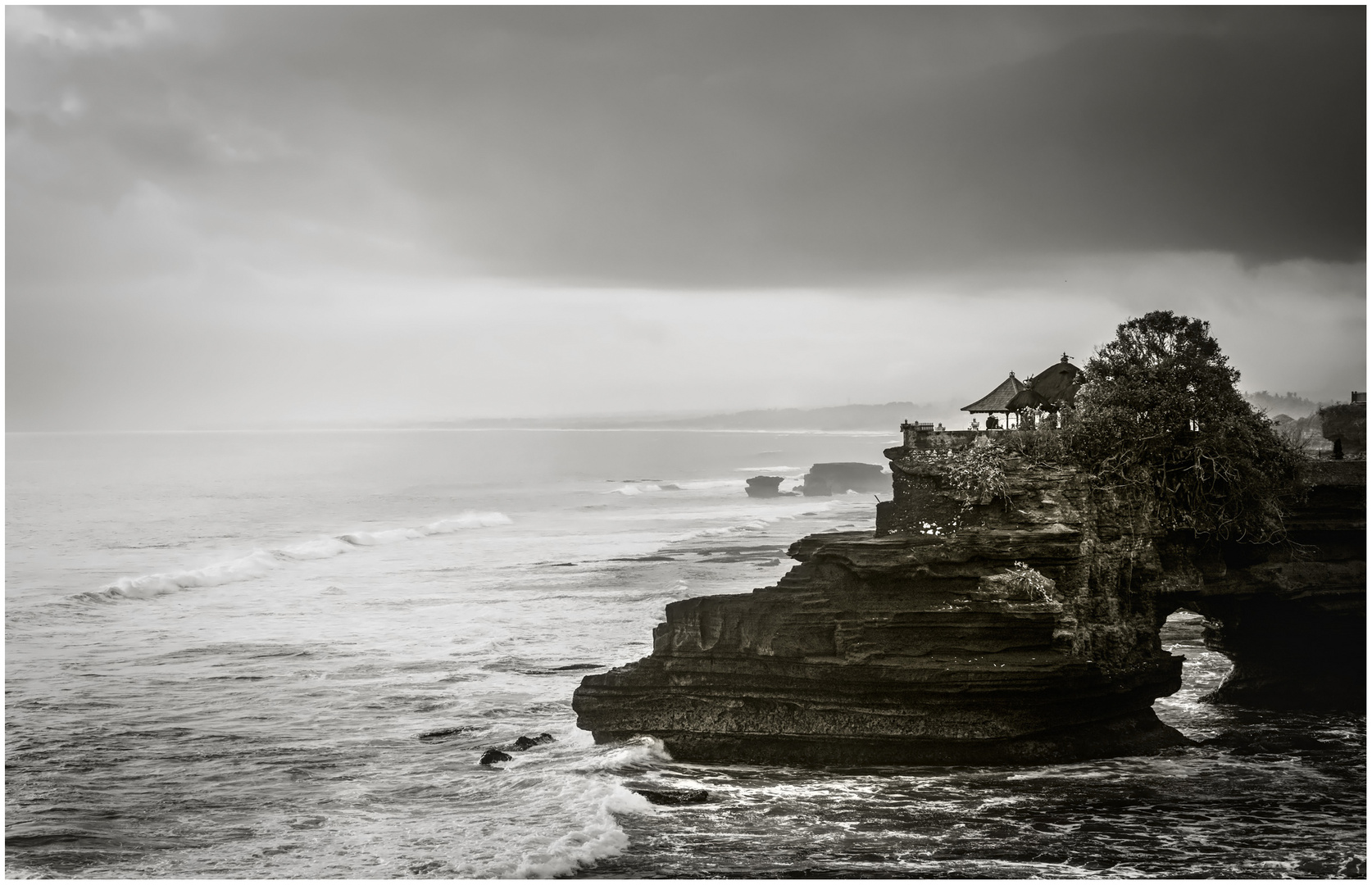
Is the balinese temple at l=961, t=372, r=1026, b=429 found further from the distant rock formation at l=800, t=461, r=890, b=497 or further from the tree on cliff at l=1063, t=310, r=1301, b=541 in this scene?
the distant rock formation at l=800, t=461, r=890, b=497

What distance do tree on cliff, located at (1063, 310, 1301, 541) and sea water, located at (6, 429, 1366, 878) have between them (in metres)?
4.59

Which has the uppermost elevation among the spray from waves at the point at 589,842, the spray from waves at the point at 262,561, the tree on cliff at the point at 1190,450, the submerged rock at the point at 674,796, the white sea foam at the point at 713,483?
the tree on cliff at the point at 1190,450

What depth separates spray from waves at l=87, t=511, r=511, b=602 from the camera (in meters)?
44.0

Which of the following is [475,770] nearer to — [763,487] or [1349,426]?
[1349,426]

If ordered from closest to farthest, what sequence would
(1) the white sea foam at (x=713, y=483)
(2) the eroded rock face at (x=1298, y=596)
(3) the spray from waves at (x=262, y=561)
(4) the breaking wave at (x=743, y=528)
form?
(2) the eroded rock face at (x=1298, y=596) → (3) the spray from waves at (x=262, y=561) → (4) the breaking wave at (x=743, y=528) → (1) the white sea foam at (x=713, y=483)

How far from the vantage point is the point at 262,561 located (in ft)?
172

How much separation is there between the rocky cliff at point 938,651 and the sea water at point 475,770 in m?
0.67

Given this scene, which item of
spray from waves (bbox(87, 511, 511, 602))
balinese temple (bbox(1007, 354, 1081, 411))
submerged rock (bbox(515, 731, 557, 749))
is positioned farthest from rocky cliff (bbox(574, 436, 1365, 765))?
spray from waves (bbox(87, 511, 511, 602))

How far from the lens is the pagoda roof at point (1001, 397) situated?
28.2m

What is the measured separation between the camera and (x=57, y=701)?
2617 cm

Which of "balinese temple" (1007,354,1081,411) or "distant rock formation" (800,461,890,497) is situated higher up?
"balinese temple" (1007,354,1081,411)

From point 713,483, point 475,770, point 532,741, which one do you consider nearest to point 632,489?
point 713,483

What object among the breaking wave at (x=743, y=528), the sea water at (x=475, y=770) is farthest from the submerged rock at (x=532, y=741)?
the breaking wave at (x=743, y=528)

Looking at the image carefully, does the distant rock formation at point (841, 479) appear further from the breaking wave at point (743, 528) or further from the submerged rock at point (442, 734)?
the submerged rock at point (442, 734)
